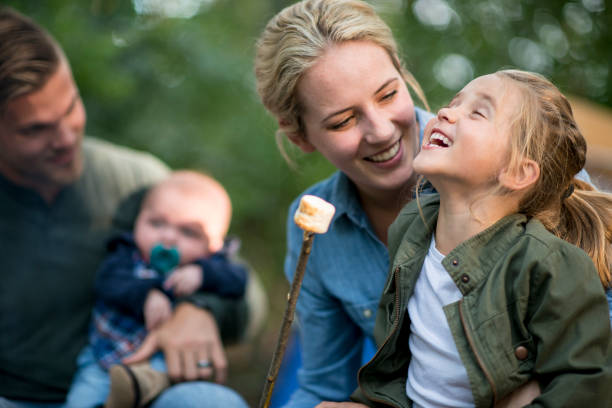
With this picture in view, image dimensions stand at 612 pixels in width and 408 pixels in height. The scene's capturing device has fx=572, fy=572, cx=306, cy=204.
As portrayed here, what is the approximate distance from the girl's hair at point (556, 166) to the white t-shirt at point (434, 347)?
26cm

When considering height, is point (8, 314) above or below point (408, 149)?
below

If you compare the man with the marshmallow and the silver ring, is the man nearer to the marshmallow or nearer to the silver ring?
the silver ring

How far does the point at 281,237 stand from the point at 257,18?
2.20 metres

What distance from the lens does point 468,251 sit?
4.13ft

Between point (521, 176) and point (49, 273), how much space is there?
1.84m

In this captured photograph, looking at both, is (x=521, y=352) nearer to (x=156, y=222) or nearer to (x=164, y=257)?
(x=164, y=257)

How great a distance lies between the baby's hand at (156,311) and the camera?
220 cm

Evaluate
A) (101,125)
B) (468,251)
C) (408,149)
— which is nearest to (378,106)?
(408,149)

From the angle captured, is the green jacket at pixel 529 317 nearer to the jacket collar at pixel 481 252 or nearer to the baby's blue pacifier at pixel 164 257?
the jacket collar at pixel 481 252

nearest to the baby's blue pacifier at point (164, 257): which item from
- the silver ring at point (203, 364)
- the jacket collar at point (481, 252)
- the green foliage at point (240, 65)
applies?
the silver ring at point (203, 364)

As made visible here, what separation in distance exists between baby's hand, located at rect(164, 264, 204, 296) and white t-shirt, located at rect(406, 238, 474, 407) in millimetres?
1141

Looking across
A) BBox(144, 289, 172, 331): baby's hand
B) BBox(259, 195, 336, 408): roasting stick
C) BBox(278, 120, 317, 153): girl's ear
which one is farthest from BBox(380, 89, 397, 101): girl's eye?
BBox(144, 289, 172, 331): baby's hand

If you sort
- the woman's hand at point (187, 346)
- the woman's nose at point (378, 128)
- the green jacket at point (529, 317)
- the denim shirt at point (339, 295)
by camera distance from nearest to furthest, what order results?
the green jacket at point (529, 317)
the woman's nose at point (378, 128)
the denim shirt at point (339, 295)
the woman's hand at point (187, 346)

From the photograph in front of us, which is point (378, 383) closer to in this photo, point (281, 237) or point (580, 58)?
point (281, 237)
